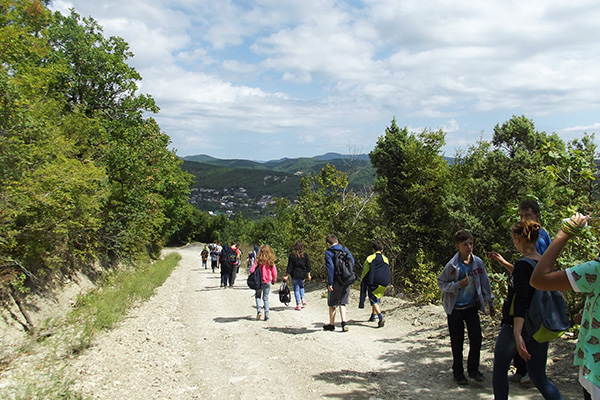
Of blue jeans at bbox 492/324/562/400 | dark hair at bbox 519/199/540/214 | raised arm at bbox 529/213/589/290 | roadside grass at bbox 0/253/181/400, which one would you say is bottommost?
roadside grass at bbox 0/253/181/400

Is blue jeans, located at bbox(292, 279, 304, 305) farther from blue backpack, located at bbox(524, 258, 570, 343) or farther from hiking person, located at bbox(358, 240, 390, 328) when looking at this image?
blue backpack, located at bbox(524, 258, 570, 343)

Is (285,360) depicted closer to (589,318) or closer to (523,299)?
(523,299)

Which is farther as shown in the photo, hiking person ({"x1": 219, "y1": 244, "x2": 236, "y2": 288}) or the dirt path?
hiking person ({"x1": 219, "y1": 244, "x2": 236, "y2": 288})

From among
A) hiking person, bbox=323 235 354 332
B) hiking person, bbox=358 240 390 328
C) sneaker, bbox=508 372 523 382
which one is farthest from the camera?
hiking person, bbox=358 240 390 328

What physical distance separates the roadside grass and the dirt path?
0.30m


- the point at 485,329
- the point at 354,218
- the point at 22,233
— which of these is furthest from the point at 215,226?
the point at 485,329

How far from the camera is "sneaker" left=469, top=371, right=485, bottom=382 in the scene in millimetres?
4930

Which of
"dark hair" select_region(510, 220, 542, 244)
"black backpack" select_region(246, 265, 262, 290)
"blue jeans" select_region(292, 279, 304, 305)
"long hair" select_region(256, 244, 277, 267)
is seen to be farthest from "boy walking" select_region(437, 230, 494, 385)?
A: "blue jeans" select_region(292, 279, 304, 305)

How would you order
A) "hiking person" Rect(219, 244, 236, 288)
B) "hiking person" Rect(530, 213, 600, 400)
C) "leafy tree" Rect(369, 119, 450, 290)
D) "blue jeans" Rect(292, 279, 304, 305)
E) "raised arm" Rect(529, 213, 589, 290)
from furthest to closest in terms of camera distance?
"leafy tree" Rect(369, 119, 450, 290), "hiking person" Rect(219, 244, 236, 288), "blue jeans" Rect(292, 279, 304, 305), "raised arm" Rect(529, 213, 589, 290), "hiking person" Rect(530, 213, 600, 400)

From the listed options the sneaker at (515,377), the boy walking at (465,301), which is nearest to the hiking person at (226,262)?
the boy walking at (465,301)

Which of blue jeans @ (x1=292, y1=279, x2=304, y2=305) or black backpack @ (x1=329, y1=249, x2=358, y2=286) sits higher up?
black backpack @ (x1=329, y1=249, x2=358, y2=286)

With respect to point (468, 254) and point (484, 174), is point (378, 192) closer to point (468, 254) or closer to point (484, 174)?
point (484, 174)

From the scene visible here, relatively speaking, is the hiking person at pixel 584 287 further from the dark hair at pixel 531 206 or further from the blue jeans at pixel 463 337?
the blue jeans at pixel 463 337

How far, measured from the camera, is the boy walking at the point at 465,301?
4.96m
